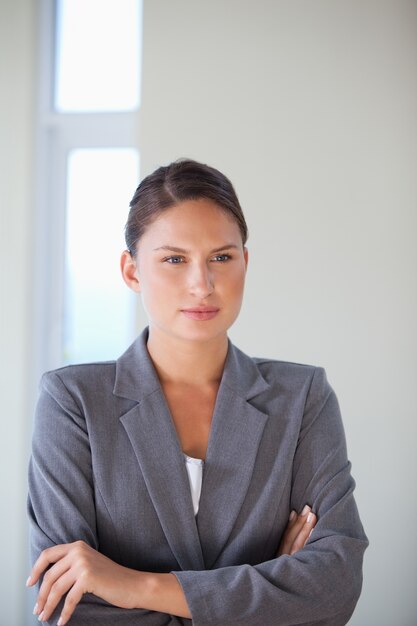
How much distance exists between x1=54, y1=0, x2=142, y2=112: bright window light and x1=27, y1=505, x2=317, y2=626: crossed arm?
2599 mm

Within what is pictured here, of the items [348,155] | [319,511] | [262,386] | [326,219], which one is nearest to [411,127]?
[348,155]

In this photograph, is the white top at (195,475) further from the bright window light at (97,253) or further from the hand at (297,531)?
the bright window light at (97,253)

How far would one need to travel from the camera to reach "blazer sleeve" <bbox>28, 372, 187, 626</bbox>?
148 cm

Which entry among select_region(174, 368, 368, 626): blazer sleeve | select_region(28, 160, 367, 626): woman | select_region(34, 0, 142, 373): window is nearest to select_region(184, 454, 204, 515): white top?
select_region(28, 160, 367, 626): woman

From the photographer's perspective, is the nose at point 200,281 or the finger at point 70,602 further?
the nose at point 200,281

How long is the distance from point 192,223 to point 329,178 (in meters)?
1.62

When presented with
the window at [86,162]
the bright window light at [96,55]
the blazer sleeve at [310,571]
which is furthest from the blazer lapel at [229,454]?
the bright window light at [96,55]

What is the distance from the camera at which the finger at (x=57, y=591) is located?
1450 millimetres

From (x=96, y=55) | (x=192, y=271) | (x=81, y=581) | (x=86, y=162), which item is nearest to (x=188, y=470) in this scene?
(x=81, y=581)

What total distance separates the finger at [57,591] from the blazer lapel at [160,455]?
0.23 m

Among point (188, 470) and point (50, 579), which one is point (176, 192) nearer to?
point (188, 470)

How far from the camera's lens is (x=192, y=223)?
1.65 meters

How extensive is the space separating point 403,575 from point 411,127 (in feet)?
6.34

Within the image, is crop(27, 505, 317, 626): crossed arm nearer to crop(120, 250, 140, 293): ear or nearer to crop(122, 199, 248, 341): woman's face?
crop(122, 199, 248, 341): woman's face
